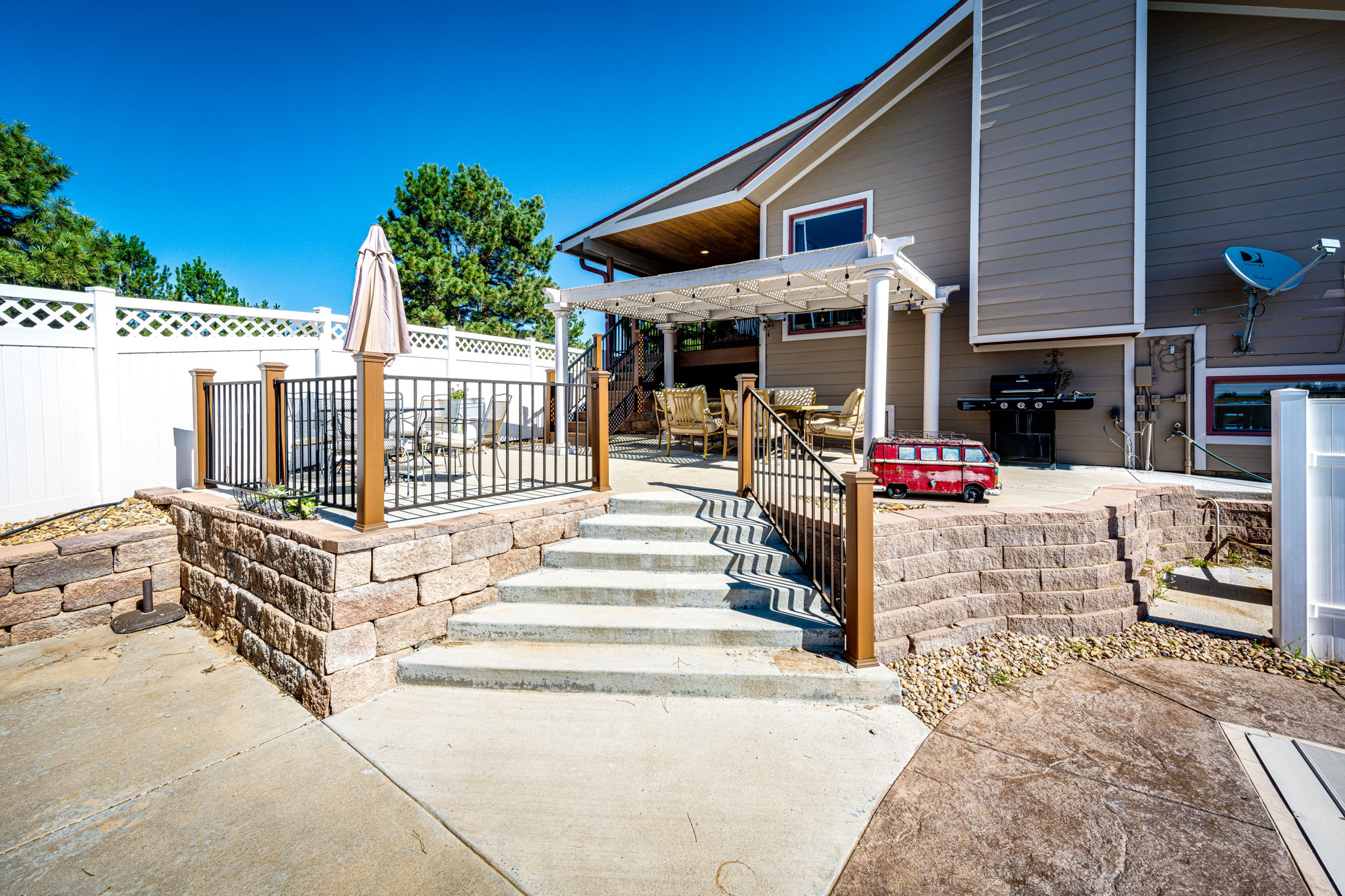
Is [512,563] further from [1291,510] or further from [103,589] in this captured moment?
[1291,510]

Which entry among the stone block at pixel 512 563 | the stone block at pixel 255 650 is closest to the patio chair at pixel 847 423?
the stone block at pixel 512 563

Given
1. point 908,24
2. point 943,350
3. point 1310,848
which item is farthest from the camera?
point 908,24

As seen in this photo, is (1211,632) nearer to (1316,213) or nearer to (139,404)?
(1316,213)

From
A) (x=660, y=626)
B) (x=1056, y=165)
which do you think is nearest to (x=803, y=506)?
(x=660, y=626)

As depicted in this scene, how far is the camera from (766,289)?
711cm

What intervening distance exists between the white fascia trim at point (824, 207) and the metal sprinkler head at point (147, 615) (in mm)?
8008

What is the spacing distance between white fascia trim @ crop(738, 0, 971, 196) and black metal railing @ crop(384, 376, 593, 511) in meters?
4.68

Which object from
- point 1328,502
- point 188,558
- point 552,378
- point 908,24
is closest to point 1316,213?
point 1328,502

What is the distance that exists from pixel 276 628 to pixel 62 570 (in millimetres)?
2146

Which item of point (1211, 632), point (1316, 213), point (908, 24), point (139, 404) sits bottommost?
point (1211, 632)

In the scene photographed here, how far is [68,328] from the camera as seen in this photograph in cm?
466

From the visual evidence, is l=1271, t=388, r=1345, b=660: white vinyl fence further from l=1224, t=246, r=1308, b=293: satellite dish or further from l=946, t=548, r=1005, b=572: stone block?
l=1224, t=246, r=1308, b=293: satellite dish

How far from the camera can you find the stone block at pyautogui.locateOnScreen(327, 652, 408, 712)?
9.30 ft

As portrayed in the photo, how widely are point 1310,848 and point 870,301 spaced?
14.8 feet
